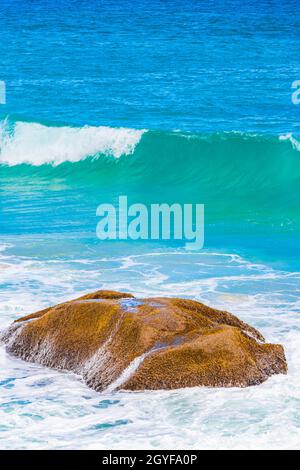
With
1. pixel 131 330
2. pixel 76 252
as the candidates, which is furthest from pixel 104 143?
pixel 131 330

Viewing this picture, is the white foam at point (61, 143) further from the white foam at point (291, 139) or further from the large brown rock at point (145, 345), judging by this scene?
the large brown rock at point (145, 345)

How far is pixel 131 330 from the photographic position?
34.3ft

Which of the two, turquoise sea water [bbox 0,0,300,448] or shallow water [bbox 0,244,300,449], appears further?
turquoise sea water [bbox 0,0,300,448]

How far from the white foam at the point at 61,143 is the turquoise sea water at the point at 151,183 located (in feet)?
0.19

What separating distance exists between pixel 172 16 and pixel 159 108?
2452 cm

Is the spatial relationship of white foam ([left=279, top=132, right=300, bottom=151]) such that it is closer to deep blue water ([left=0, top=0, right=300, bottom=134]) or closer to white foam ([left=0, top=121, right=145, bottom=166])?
deep blue water ([left=0, top=0, right=300, bottom=134])

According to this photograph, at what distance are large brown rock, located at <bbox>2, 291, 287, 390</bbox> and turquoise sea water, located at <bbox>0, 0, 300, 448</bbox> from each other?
6.8 inches

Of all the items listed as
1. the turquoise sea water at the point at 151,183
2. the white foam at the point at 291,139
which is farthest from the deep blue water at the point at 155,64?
the white foam at the point at 291,139

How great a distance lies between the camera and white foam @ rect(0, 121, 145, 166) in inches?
1177

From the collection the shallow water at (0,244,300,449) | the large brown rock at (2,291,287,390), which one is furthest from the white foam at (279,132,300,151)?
the large brown rock at (2,291,287,390)

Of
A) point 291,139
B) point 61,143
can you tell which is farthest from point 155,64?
point 291,139

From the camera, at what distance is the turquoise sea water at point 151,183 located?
9578mm

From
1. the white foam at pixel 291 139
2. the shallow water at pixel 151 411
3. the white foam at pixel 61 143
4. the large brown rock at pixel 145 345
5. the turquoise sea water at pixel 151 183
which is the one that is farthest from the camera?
the white foam at pixel 61 143

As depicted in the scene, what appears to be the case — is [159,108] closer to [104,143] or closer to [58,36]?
[104,143]
